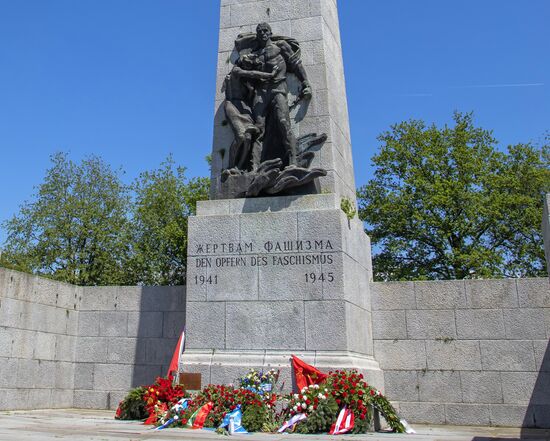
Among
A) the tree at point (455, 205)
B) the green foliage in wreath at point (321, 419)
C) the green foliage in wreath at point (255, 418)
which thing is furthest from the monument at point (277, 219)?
the tree at point (455, 205)

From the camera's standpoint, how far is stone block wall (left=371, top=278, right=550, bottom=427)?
1166cm

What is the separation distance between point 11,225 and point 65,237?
346cm

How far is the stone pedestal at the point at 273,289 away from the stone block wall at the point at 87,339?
2419 mm

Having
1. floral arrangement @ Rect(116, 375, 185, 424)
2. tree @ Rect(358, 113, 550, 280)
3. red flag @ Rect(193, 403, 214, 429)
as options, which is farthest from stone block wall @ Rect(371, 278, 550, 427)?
tree @ Rect(358, 113, 550, 280)

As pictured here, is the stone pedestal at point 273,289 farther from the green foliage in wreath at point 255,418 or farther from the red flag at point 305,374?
the green foliage in wreath at point 255,418

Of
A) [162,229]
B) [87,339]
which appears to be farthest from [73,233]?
[87,339]

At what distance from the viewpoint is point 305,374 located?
10102 mm

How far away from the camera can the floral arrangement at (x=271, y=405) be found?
9023 millimetres

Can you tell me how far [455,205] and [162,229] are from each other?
15.6 meters

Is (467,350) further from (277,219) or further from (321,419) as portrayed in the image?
(277,219)

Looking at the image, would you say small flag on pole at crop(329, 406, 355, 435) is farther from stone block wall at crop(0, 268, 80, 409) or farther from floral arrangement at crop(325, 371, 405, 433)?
stone block wall at crop(0, 268, 80, 409)

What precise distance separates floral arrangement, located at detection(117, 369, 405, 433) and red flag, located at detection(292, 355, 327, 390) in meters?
0.18

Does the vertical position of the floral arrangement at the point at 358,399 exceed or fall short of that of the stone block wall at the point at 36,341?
it falls short

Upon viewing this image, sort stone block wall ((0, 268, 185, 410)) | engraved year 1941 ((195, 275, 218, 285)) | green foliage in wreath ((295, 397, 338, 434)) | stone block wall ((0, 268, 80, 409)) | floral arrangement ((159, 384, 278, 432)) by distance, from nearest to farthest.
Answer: green foliage in wreath ((295, 397, 338, 434))
floral arrangement ((159, 384, 278, 432))
engraved year 1941 ((195, 275, 218, 285))
stone block wall ((0, 268, 80, 409))
stone block wall ((0, 268, 185, 410))
